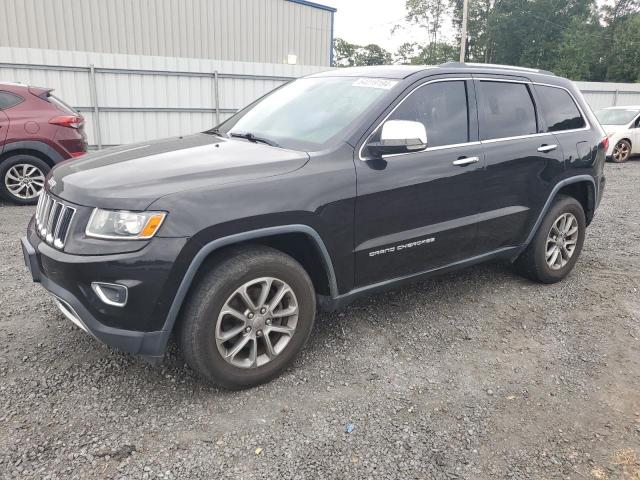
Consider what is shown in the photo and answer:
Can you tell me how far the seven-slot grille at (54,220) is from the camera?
104 inches

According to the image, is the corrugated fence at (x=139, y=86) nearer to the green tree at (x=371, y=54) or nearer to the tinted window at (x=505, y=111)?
the tinted window at (x=505, y=111)

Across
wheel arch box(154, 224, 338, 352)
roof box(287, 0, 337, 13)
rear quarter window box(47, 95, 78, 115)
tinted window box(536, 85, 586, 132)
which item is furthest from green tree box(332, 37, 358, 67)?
wheel arch box(154, 224, 338, 352)

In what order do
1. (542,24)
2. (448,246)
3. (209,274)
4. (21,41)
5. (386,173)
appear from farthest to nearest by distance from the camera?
(542,24), (21,41), (448,246), (386,173), (209,274)

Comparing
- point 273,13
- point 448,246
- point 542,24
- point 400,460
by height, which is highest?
point 542,24

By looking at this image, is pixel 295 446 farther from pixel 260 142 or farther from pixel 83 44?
pixel 83 44

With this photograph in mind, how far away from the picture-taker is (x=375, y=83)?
138 inches

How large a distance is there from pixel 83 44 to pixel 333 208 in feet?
56.3

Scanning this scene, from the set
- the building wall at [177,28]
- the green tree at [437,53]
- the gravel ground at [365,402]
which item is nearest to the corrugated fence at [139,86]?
the building wall at [177,28]

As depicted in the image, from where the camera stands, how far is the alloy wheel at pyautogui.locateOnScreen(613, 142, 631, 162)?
43.5 ft

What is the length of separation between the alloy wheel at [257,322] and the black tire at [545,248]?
2.38 m

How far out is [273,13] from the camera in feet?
65.6

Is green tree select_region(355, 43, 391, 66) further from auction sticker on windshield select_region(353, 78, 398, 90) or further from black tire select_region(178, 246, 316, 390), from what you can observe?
black tire select_region(178, 246, 316, 390)

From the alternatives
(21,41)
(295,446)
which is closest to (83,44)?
(21,41)

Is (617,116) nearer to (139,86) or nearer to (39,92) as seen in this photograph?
(139,86)
